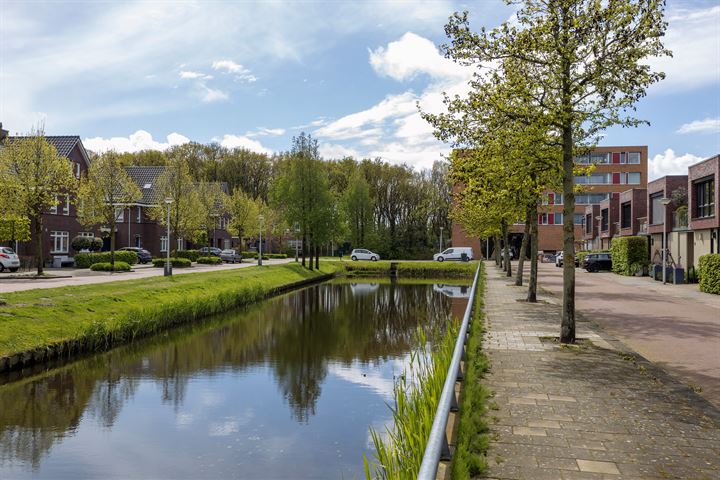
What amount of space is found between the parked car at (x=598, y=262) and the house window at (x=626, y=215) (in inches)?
144

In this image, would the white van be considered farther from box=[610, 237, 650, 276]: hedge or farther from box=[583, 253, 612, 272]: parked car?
box=[610, 237, 650, 276]: hedge

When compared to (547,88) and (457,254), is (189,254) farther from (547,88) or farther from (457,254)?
(547,88)

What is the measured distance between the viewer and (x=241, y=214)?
58.6 m

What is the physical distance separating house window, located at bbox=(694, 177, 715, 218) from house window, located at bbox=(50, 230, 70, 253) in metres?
41.0

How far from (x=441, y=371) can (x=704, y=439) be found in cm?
301

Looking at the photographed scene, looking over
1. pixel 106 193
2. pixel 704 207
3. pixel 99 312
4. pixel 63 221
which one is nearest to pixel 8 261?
pixel 106 193

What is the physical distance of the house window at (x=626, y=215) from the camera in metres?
44.7

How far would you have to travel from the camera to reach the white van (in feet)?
200

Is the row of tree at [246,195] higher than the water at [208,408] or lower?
higher

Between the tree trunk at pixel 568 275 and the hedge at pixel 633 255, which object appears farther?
the hedge at pixel 633 255

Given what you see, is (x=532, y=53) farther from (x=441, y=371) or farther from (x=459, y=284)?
(x=459, y=284)

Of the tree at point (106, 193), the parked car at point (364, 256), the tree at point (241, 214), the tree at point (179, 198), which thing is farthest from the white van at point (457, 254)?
the tree at point (106, 193)

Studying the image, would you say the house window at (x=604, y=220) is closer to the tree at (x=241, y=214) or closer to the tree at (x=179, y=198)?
the tree at (x=241, y=214)

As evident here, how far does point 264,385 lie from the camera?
11.8m
